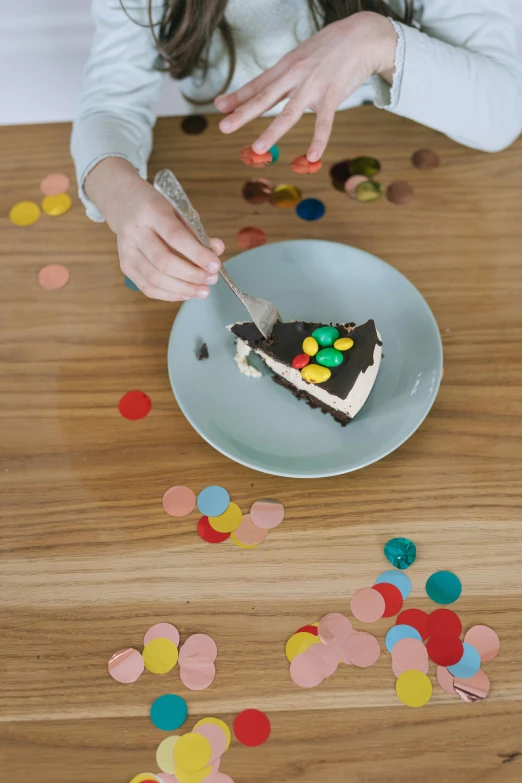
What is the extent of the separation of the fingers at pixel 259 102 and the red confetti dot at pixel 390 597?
0.60 meters

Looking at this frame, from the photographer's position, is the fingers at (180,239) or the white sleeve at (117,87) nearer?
the fingers at (180,239)

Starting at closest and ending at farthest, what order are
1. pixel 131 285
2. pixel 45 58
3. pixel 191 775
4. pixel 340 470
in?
pixel 191 775 < pixel 340 470 < pixel 131 285 < pixel 45 58

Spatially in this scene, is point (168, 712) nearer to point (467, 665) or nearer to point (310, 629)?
point (310, 629)

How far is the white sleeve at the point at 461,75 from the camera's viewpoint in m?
0.90

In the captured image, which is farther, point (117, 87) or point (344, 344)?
point (117, 87)

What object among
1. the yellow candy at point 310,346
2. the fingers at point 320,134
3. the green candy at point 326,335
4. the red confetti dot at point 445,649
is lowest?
the red confetti dot at point 445,649

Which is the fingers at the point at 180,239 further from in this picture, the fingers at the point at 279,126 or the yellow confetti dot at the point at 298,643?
the yellow confetti dot at the point at 298,643

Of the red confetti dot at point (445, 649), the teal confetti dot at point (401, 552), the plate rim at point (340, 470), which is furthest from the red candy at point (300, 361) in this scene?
the red confetti dot at point (445, 649)

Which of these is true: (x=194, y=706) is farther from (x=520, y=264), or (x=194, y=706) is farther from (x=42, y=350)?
(x=520, y=264)

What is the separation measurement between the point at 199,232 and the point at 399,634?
0.53 m

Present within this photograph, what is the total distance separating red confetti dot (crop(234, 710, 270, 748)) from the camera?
664mm

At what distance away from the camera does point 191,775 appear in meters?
0.65

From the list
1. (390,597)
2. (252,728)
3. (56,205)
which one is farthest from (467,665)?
(56,205)

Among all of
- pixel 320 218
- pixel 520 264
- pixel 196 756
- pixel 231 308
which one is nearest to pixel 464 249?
pixel 520 264
